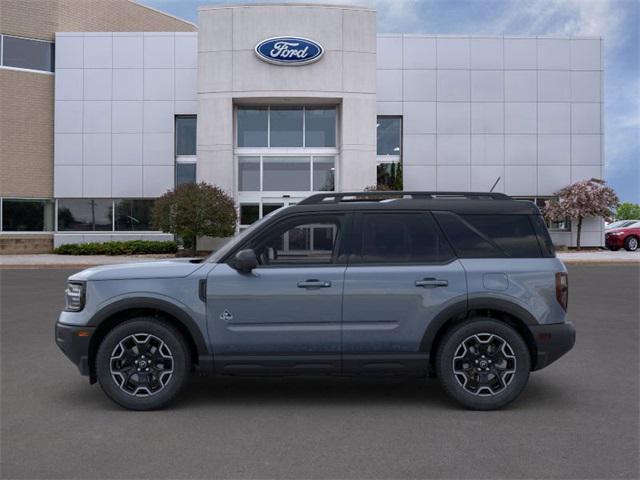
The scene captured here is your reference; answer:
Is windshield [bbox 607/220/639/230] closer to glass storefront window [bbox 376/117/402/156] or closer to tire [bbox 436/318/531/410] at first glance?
glass storefront window [bbox 376/117/402/156]

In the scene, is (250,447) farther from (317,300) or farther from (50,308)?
(50,308)

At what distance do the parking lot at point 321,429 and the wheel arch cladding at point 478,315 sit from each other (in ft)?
1.76

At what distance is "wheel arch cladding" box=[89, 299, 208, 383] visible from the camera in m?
5.12

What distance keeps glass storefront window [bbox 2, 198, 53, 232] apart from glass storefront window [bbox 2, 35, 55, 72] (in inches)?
263

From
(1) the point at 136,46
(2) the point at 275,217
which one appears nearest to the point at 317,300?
(2) the point at 275,217

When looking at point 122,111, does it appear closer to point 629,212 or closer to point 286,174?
point 286,174

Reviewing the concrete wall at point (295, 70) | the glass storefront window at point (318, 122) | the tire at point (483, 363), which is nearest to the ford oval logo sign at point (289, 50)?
the concrete wall at point (295, 70)

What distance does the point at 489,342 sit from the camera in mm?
5195

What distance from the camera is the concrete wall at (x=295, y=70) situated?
27688 mm

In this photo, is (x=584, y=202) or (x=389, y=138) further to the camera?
(x=389, y=138)

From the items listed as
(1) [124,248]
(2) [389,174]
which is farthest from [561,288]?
(2) [389,174]

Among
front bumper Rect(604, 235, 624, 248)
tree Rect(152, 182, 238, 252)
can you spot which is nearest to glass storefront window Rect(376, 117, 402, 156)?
tree Rect(152, 182, 238, 252)

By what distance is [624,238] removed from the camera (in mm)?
31156

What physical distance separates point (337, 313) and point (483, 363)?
1.32m
